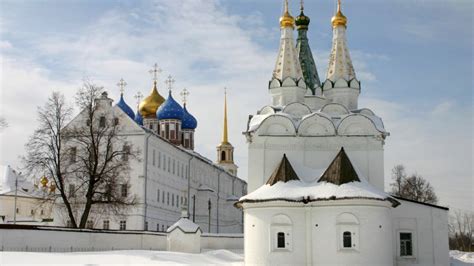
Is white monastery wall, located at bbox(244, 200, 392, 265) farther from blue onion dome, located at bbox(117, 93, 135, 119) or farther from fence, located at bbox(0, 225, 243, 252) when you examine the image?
blue onion dome, located at bbox(117, 93, 135, 119)

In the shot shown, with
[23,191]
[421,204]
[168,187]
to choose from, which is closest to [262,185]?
[421,204]

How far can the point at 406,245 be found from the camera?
98.9ft

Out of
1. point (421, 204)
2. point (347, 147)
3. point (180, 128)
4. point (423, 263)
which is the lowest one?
point (423, 263)

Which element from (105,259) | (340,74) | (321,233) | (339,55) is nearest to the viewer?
(321,233)

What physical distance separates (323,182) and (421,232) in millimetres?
6366

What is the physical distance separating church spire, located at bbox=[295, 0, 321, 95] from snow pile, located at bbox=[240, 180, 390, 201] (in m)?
8.35

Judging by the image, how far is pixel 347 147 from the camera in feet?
98.3

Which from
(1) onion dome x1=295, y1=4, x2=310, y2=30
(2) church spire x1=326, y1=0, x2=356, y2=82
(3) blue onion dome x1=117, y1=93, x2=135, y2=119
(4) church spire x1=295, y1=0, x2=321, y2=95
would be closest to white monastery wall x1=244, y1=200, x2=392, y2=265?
(2) church spire x1=326, y1=0, x2=356, y2=82

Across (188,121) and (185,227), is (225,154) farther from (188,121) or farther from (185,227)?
(185,227)

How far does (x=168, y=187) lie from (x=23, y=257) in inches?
1068

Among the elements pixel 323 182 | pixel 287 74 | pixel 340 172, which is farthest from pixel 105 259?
pixel 287 74

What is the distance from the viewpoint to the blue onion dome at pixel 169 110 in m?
59.6

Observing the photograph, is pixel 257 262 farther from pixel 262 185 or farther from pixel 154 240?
pixel 154 240

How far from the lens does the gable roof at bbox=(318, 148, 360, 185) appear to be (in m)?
26.8
